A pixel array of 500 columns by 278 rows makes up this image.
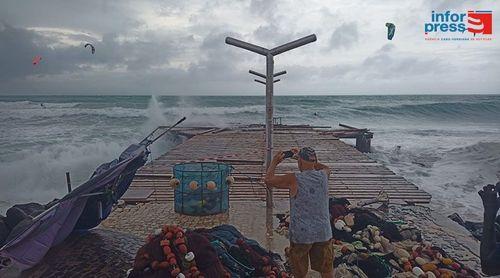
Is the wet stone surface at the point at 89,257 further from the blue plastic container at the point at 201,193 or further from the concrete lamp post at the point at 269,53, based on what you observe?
the concrete lamp post at the point at 269,53

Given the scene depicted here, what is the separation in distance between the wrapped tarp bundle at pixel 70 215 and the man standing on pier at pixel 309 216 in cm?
196

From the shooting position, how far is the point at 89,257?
3811 mm

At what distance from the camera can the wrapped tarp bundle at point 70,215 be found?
3408 mm

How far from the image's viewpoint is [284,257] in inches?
186

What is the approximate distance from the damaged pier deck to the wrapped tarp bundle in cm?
263

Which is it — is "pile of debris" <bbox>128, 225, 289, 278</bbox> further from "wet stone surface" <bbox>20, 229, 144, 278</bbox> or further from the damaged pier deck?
the damaged pier deck

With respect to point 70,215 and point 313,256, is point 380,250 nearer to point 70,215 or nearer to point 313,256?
point 313,256

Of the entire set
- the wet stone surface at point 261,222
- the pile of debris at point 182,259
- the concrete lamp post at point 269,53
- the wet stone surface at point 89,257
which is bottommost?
the wet stone surface at point 261,222

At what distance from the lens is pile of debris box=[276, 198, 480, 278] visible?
4.20m

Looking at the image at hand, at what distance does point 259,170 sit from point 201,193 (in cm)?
362

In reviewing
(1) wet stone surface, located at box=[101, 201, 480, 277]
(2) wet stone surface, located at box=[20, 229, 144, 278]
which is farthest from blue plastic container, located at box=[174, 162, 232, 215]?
(2) wet stone surface, located at box=[20, 229, 144, 278]

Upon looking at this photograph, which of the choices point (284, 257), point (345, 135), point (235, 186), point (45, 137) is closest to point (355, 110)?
point (345, 135)

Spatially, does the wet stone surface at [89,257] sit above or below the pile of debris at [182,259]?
below

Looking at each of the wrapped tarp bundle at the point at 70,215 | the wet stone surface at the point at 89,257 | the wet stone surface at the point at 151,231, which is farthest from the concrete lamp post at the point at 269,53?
the wet stone surface at the point at 89,257
